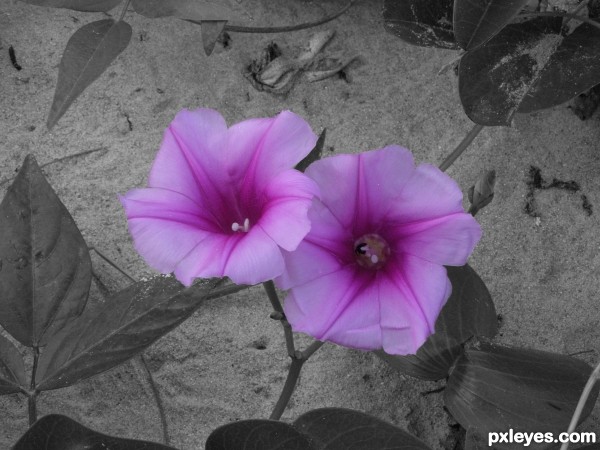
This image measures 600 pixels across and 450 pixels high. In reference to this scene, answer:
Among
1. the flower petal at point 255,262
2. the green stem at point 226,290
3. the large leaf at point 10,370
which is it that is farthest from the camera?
the green stem at point 226,290

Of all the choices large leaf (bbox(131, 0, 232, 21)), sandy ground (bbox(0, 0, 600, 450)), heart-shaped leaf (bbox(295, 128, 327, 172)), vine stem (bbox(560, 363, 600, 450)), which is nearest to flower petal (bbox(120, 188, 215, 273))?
heart-shaped leaf (bbox(295, 128, 327, 172))

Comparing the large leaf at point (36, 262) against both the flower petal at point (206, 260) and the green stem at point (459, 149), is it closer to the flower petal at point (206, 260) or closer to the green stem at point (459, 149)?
the flower petal at point (206, 260)

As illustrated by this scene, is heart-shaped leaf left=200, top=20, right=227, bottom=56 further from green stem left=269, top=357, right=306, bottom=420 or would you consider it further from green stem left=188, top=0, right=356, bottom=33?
green stem left=269, top=357, right=306, bottom=420

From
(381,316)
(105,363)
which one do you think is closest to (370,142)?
(381,316)

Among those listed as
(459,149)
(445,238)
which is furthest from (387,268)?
(459,149)

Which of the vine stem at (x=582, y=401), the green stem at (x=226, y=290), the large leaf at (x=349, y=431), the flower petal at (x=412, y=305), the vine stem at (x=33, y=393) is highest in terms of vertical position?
the flower petal at (x=412, y=305)

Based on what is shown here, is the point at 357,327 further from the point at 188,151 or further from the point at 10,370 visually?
the point at 10,370

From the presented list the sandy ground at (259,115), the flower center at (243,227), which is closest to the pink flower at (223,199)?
the flower center at (243,227)
